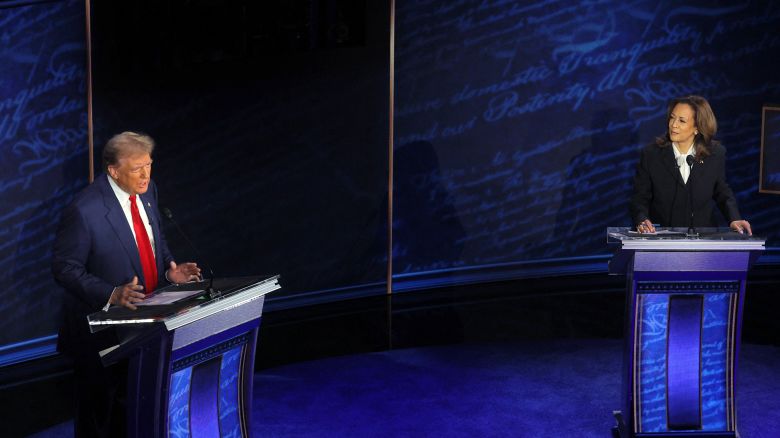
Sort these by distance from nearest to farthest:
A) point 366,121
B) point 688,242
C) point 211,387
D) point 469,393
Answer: point 211,387, point 688,242, point 469,393, point 366,121

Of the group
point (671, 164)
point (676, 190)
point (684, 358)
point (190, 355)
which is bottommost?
point (684, 358)

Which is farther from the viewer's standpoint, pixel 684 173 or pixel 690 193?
pixel 684 173

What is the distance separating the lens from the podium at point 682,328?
4.11 metres

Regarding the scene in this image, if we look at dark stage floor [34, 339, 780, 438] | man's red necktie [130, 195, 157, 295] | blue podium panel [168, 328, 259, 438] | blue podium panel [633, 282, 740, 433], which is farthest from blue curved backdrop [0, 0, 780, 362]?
blue podium panel [633, 282, 740, 433]

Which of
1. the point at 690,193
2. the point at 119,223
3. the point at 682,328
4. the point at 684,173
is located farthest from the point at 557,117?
the point at 119,223

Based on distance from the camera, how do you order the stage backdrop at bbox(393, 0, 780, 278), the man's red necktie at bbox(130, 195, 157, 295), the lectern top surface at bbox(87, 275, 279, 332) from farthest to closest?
1. the stage backdrop at bbox(393, 0, 780, 278)
2. the man's red necktie at bbox(130, 195, 157, 295)
3. the lectern top surface at bbox(87, 275, 279, 332)

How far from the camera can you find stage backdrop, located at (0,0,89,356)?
532 centimetres

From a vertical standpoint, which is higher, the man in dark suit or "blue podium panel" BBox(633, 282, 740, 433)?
the man in dark suit

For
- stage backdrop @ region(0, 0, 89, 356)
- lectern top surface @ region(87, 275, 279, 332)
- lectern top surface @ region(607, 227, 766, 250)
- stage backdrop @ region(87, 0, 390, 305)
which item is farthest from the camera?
stage backdrop @ region(87, 0, 390, 305)

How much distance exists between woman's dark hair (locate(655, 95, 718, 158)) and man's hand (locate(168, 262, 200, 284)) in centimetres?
236

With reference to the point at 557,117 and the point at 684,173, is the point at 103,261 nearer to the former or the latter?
the point at 684,173

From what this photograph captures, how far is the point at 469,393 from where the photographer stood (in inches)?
207

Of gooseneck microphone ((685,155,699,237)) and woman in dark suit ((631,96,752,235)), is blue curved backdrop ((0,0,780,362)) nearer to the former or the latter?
woman in dark suit ((631,96,752,235))

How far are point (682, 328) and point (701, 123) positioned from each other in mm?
1024
